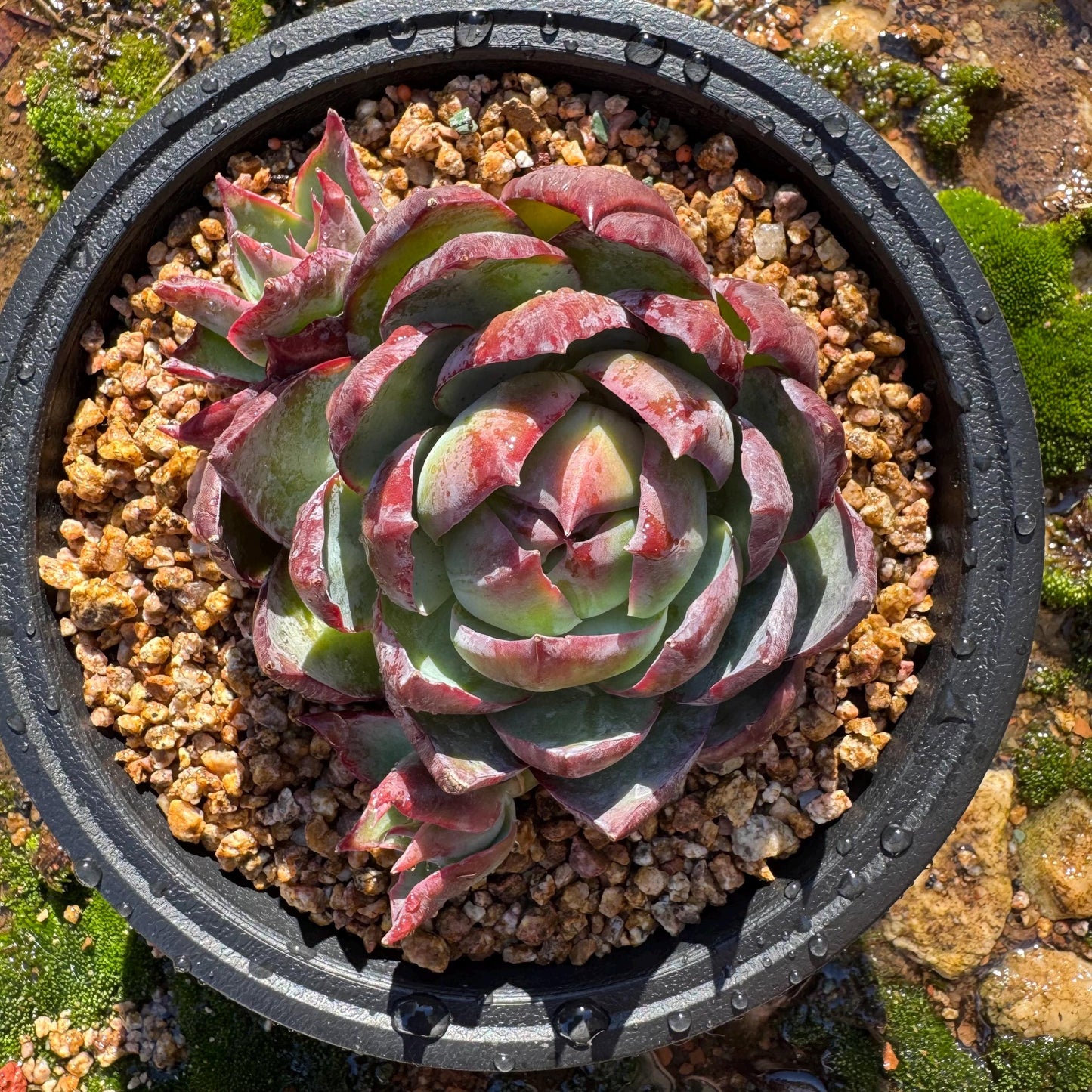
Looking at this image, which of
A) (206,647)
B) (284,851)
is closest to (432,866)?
(284,851)

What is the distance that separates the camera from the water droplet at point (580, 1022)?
5.42 ft

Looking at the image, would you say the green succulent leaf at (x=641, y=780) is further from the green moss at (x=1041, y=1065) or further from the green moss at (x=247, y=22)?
the green moss at (x=247, y=22)

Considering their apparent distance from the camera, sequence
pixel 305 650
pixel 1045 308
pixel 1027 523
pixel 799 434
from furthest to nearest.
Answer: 1. pixel 1045 308
2. pixel 1027 523
3. pixel 305 650
4. pixel 799 434

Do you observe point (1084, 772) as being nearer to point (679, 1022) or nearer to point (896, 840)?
point (896, 840)

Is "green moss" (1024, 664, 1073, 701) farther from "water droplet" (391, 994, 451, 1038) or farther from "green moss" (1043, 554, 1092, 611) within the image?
"water droplet" (391, 994, 451, 1038)

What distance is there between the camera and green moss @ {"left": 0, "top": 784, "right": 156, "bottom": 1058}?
8.01ft

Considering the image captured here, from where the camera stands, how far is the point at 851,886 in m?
1.67

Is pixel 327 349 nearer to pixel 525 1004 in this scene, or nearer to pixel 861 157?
pixel 861 157

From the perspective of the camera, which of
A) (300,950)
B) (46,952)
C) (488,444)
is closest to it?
(488,444)

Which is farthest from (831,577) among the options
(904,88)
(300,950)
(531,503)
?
(904,88)

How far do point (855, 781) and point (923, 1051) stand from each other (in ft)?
3.16

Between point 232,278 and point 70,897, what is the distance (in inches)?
59.1

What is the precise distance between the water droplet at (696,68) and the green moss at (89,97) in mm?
1289

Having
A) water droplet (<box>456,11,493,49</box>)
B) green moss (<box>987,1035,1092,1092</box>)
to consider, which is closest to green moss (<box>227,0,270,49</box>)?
water droplet (<box>456,11,493,49</box>)
